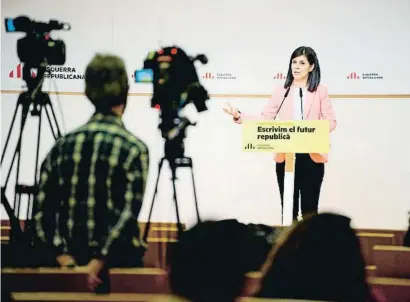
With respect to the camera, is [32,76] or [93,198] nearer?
[93,198]

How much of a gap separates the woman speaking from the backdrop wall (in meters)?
0.04

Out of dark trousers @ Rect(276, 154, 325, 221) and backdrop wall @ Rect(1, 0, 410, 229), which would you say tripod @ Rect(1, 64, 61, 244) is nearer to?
backdrop wall @ Rect(1, 0, 410, 229)

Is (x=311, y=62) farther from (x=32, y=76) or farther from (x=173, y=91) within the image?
(x=32, y=76)

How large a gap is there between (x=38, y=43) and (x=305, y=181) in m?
1.41

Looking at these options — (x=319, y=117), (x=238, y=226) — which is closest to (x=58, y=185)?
(x=238, y=226)

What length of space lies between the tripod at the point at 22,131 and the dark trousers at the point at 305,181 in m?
1.06

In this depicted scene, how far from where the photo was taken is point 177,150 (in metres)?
2.26

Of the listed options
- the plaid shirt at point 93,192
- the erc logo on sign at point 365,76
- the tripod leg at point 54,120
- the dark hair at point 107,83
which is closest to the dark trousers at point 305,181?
the erc logo on sign at point 365,76

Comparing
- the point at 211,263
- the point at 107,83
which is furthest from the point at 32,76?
the point at 211,263

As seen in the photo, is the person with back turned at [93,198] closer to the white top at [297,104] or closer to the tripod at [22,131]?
the tripod at [22,131]

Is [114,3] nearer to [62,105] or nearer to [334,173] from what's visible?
[62,105]

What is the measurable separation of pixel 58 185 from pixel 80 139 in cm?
23

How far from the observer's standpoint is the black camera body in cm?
229

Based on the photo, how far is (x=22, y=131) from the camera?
90.2 inches
